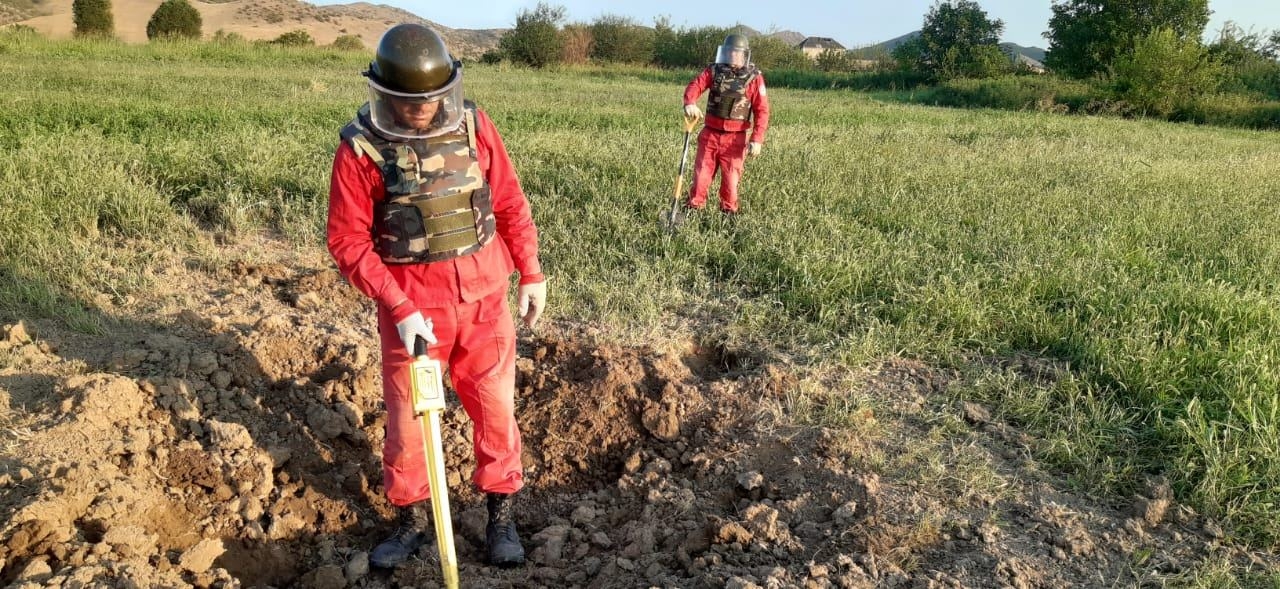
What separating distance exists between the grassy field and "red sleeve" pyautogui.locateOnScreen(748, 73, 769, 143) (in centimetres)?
66

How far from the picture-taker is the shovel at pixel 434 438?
2.21m

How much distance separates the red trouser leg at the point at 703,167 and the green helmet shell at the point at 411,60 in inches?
177

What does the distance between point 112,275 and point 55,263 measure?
0.34 meters

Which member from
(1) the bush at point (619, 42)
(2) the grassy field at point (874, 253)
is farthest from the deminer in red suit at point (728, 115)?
(1) the bush at point (619, 42)

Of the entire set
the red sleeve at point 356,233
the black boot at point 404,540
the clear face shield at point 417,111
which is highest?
the clear face shield at point 417,111

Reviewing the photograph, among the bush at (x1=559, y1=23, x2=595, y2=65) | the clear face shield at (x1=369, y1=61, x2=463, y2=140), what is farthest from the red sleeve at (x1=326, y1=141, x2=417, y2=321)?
the bush at (x1=559, y1=23, x2=595, y2=65)

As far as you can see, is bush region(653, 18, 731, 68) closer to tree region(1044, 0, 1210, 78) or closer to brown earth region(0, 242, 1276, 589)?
tree region(1044, 0, 1210, 78)

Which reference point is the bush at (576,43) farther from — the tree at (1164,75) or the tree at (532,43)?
the tree at (1164,75)

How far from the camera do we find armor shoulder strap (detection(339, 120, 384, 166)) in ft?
7.53

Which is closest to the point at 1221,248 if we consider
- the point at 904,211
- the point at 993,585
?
the point at 904,211

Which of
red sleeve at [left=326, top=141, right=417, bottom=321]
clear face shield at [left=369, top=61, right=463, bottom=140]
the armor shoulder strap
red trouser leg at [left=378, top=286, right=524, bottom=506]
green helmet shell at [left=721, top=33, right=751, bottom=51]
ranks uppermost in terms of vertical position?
green helmet shell at [left=721, top=33, right=751, bottom=51]

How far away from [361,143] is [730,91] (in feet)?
14.8

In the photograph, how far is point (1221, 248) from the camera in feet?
19.4

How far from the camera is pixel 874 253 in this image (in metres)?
5.54
